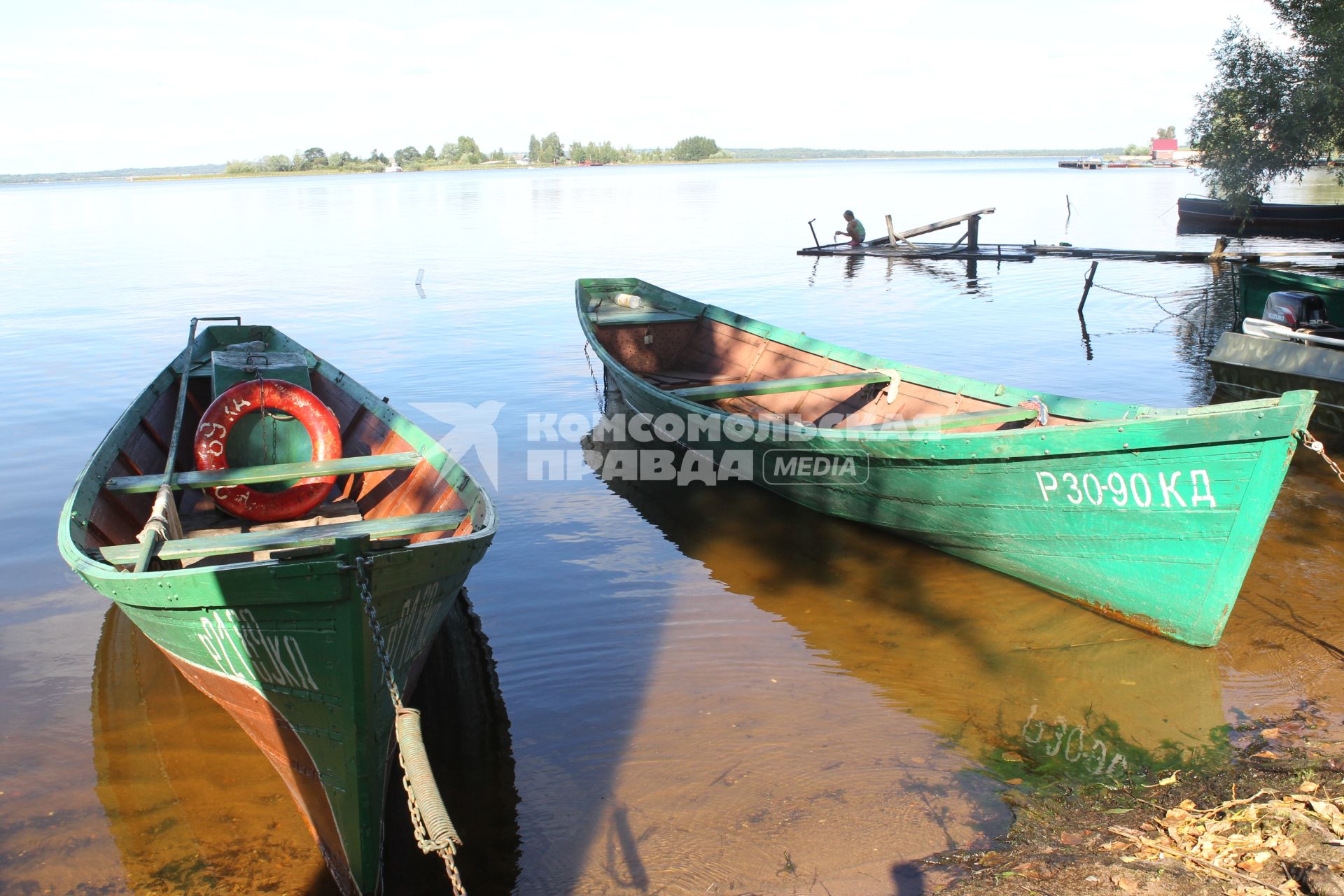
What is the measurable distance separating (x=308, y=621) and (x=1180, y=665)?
204 inches

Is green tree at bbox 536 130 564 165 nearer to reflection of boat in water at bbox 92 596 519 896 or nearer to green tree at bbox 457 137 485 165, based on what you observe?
green tree at bbox 457 137 485 165

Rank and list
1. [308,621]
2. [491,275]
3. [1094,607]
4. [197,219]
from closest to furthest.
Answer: [308,621]
[1094,607]
[491,275]
[197,219]

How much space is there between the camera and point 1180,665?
600 cm

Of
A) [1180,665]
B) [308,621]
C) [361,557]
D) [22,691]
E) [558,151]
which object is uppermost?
[558,151]

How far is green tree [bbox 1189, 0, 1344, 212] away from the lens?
20.5 m

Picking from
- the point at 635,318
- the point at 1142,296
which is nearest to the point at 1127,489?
the point at 635,318

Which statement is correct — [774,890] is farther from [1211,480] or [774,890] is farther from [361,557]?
[1211,480]

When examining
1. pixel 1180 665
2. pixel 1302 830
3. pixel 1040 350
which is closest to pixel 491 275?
pixel 1040 350

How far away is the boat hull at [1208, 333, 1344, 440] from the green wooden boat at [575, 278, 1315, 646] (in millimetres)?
4380

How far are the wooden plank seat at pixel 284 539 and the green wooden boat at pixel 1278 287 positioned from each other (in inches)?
420

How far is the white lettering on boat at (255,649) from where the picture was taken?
13.7 ft

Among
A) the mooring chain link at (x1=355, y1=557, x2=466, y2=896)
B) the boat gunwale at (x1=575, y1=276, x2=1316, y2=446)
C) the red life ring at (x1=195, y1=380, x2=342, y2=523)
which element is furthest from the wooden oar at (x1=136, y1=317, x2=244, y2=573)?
the boat gunwale at (x1=575, y1=276, x2=1316, y2=446)

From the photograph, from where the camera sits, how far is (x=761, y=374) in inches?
437

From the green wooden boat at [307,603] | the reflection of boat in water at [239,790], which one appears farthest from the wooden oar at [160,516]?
the reflection of boat in water at [239,790]
